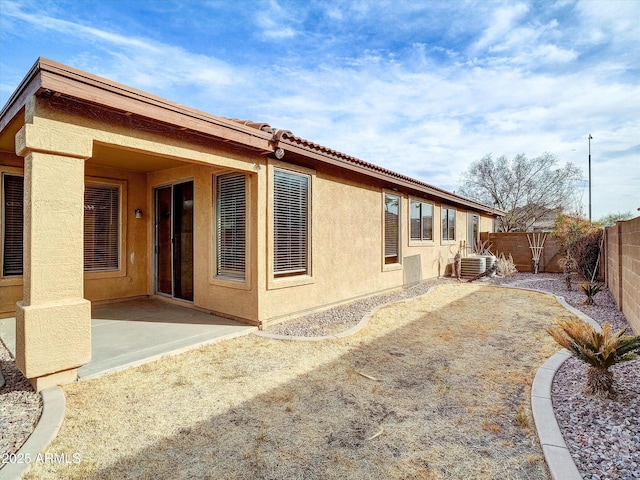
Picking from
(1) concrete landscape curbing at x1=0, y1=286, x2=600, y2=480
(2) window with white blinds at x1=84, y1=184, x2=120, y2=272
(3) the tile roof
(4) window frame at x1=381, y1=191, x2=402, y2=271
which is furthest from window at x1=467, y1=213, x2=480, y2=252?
(2) window with white blinds at x1=84, y1=184, x2=120, y2=272

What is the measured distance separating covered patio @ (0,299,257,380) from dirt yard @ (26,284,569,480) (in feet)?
0.80

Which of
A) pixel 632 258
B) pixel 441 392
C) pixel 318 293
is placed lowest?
pixel 441 392

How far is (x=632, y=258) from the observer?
5.83m

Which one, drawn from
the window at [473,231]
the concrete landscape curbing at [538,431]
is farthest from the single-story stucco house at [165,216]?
the window at [473,231]

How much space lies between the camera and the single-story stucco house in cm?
365

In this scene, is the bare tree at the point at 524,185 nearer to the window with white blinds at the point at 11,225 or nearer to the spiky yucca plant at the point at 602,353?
the spiky yucca plant at the point at 602,353

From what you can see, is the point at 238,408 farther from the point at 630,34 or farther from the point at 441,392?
the point at 630,34

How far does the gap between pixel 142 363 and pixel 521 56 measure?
1214 centimetres

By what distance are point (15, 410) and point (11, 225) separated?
5126 millimetres

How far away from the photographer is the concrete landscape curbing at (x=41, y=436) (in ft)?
7.82

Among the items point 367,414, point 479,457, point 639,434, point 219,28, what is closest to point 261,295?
point 367,414

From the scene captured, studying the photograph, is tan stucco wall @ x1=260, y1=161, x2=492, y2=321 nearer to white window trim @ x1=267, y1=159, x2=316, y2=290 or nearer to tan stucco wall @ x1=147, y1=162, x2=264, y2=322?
white window trim @ x1=267, y1=159, x2=316, y2=290

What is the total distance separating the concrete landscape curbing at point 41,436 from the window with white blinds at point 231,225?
→ 3414 mm

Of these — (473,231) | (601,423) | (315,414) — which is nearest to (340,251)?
(315,414)
